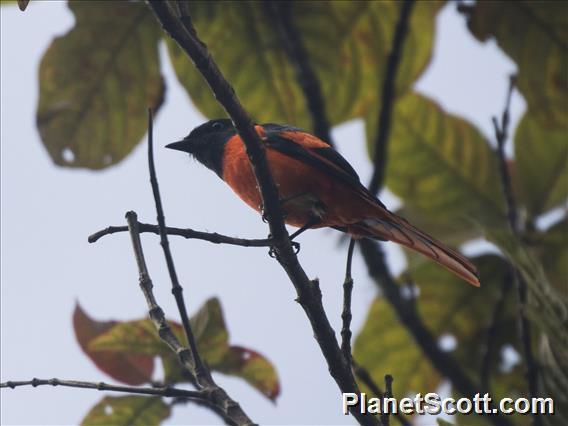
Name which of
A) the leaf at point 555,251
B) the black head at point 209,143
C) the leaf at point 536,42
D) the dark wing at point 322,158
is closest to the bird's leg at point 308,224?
the dark wing at point 322,158

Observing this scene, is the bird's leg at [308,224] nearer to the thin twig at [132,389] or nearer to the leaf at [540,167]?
the thin twig at [132,389]

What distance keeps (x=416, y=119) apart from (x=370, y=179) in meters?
0.81

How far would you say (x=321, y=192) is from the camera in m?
3.73

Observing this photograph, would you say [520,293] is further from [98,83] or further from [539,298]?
[98,83]

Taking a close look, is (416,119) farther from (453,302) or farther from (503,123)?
(503,123)

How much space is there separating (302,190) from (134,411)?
41.4 inches

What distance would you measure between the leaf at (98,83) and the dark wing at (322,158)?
85cm

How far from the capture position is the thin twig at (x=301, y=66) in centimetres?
428

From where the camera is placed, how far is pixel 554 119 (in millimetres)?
4523

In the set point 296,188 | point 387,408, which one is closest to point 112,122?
point 296,188

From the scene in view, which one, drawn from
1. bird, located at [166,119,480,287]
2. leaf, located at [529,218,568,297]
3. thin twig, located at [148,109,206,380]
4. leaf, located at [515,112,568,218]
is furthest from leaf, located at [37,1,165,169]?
thin twig, located at [148,109,206,380]

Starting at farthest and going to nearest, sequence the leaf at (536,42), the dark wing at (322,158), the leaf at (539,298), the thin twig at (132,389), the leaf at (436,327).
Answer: the leaf at (436,327) → the leaf at (536,42) → the dark wing at (322,158) → the leaf at (539,298) → the thin twig at (132,389)

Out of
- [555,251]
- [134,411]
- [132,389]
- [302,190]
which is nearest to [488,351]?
[302,190]

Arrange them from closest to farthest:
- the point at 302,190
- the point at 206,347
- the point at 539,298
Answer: the point at 539,298 → the point at 206,347 → the point at 302,190
